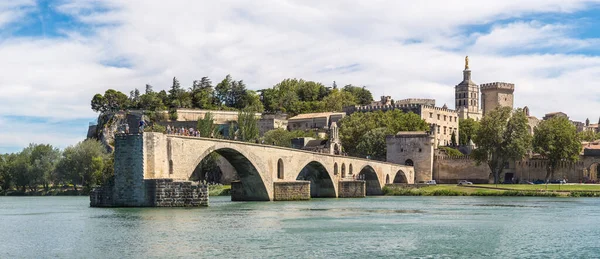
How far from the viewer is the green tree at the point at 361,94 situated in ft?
506

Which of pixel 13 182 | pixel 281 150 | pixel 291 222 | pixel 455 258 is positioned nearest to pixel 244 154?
pixel 281 150

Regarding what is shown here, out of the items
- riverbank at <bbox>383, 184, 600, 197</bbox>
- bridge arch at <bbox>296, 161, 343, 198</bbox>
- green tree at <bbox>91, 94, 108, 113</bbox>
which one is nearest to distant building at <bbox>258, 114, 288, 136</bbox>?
green tree at <bbox>91, 94, 108, 113</bbox>

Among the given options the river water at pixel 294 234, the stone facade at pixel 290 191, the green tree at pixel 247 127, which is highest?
the green tree at pixel 247 127

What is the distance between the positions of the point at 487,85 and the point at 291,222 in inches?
4433

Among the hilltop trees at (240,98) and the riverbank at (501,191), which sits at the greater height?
the hilltop trees at (240,98)

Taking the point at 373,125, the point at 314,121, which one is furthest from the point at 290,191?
the point at 314,121

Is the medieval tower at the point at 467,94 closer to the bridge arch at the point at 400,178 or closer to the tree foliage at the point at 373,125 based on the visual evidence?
the tree foliage at the point at 373,125

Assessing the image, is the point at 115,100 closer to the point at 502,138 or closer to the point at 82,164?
the point at 82,164

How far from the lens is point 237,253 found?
28.2 metres

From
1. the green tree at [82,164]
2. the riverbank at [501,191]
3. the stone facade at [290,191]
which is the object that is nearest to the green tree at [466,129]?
the riverbank at [501,191]

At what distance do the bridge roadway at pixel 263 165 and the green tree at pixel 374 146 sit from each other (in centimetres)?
664

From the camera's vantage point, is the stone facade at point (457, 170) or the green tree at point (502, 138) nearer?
the green tree at point (502, 138)

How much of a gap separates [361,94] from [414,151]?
59922 mm

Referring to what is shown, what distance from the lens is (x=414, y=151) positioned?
98250 millimetres
